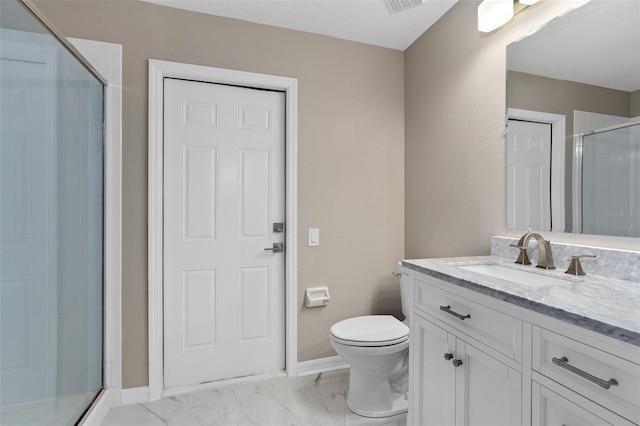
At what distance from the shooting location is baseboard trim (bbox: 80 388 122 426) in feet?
5.51

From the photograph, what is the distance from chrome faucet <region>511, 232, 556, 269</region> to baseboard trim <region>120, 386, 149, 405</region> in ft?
7.11

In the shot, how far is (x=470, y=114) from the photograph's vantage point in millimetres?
1893

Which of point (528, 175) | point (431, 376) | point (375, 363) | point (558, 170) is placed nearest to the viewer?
point (431, 376)

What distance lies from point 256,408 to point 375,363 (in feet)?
2.42

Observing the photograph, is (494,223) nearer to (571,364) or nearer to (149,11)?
(571,364)

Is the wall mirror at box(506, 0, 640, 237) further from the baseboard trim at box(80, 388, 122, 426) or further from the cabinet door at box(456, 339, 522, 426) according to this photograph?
the baseboard trim at box(80, 388, 122, 426)

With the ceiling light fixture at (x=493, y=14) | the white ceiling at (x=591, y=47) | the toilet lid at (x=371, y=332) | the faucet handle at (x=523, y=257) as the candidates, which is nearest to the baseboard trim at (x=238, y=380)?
the toilet lid at (x=371, y=332)

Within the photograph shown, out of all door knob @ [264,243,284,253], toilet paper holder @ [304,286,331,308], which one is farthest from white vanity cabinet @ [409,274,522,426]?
door knob @ [264,243,284,253]

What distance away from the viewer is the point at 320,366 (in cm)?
233

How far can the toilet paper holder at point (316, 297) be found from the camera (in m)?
2.29

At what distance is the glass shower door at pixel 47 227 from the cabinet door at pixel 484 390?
1.58 metres

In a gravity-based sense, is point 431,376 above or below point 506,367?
below

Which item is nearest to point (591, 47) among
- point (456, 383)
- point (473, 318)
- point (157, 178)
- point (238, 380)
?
point (473, 318)

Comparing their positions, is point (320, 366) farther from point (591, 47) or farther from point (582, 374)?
point (591, 47)
